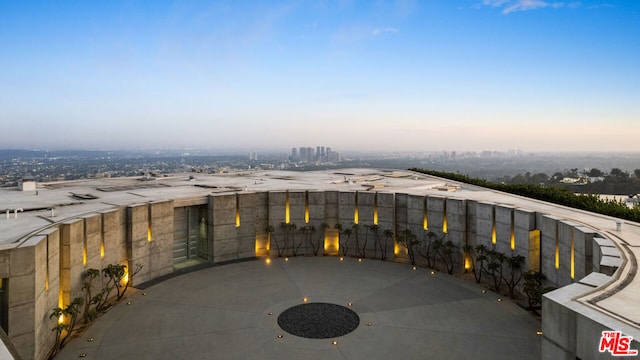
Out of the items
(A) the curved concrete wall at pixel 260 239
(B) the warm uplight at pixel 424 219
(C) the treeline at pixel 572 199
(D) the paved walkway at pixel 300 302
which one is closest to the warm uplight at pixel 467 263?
(A) the curved concrete wall at pixel 260 239

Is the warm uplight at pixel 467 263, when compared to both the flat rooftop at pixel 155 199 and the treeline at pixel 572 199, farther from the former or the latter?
the treeline at pixel 572 199

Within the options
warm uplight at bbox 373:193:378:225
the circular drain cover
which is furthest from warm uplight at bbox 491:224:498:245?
the circular drain cover

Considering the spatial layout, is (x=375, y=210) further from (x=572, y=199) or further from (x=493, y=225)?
(x=572, y=199)

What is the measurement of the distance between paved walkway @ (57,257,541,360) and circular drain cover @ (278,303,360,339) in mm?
362

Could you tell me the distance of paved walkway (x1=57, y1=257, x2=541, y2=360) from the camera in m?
12.6

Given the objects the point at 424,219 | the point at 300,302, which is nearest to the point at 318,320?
the point at 300,302

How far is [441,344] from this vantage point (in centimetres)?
1298

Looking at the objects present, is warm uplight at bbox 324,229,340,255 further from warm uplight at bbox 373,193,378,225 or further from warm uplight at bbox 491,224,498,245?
warm uplight at bbox 491,224,498,245

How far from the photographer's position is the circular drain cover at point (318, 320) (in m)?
13.7

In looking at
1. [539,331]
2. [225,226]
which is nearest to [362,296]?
[539,331]

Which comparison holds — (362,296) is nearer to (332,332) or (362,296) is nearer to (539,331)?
(332,332)

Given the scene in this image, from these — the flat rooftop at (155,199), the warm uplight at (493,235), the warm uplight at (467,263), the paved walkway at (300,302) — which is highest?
the flat rooftop at (155,199)

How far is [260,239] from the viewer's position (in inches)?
933

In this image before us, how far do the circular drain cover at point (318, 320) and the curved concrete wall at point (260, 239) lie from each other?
23.5ft
